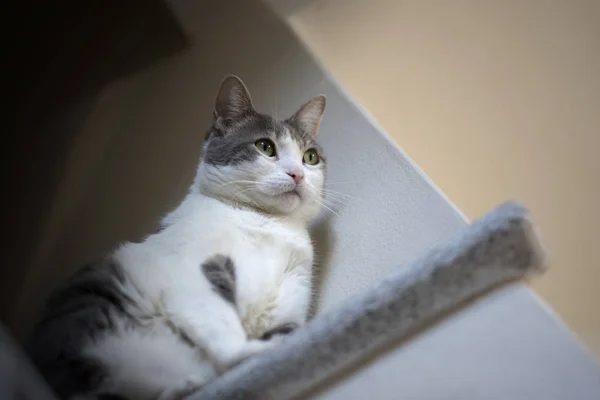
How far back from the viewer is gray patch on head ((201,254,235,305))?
0.98m

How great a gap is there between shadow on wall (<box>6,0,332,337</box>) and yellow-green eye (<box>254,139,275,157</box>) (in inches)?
14.4

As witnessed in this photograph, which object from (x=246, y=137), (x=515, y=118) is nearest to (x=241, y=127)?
(x=246, y=137)

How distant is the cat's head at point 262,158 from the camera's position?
120cm

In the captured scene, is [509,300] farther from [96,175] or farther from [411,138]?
[96,175]

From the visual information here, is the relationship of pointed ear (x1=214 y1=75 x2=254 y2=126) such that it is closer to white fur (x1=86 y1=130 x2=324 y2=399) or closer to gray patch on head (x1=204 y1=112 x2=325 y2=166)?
gray patch on head (x1=204 y1=112 x2=325 y2=166)

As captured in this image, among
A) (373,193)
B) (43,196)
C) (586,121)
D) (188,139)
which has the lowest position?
(586,121)

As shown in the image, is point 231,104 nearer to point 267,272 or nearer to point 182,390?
point 267,272

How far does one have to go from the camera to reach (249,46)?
1.76 m

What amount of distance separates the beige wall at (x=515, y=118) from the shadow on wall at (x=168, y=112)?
0.19m

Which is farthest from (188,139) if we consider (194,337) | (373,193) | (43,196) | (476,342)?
(476,342)

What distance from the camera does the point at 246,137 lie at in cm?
131

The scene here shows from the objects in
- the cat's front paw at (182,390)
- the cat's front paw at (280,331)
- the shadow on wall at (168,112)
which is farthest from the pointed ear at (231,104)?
the cat's front paw at (182,390)

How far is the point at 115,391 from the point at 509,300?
2.18 ft

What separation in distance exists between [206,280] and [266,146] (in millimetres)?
446
